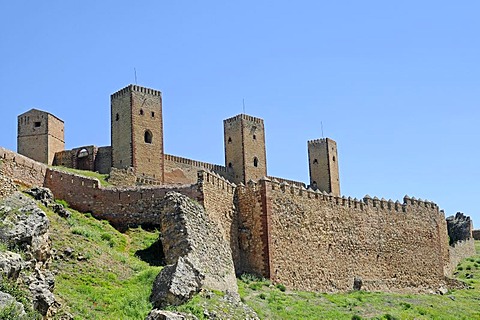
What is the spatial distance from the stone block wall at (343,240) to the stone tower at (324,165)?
90.5 ft

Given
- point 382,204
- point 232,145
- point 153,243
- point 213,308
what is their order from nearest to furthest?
point 213,308 < point 153,243 < point 382,204 < point 232,145

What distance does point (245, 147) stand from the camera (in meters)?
62.0

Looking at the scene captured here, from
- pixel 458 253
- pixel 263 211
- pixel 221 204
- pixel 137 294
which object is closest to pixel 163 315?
pixel 137 294

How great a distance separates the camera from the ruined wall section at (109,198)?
26469mm

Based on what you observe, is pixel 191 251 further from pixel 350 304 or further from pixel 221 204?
pixel 350 304

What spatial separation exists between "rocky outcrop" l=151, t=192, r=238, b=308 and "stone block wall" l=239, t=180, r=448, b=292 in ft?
12.9

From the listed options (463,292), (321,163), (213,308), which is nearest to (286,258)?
(213,308)

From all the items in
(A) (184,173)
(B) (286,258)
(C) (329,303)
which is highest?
(A) (184,173)

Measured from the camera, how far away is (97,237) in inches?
904

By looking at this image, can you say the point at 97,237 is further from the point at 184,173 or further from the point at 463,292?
the point at 184,173

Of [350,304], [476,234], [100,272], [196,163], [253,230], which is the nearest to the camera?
[100,272]

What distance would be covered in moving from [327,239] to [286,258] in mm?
3727

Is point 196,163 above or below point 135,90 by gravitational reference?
below

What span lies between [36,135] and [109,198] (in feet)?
89.6
